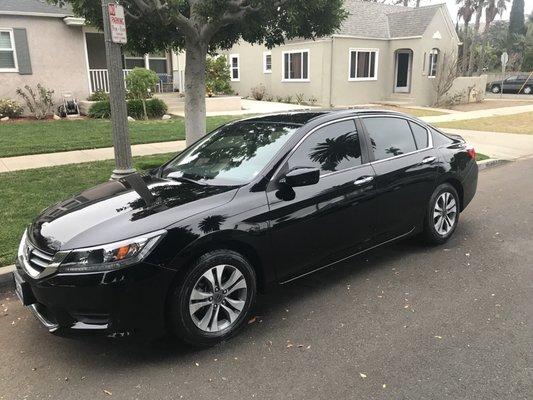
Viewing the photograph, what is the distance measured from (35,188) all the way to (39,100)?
37.1 ft

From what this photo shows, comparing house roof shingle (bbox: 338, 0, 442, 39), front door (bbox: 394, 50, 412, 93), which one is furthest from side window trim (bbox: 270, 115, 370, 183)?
front door (bbox: 394, 50, 412, 93)

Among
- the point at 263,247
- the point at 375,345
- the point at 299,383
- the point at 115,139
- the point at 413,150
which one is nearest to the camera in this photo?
the point at 299,383

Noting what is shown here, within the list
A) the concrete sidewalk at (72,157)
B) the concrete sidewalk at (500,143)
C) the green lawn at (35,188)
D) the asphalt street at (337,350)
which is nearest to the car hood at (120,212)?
the asphalt street at (337,350)

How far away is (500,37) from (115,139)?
68.0m

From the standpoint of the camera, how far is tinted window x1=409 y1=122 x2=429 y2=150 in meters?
5.21

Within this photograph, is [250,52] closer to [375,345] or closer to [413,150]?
[413,150]

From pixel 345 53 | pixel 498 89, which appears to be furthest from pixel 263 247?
pixel 498 89

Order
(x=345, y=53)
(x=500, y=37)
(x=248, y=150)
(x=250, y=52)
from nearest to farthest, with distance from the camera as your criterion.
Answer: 1. (x=248, y=150)
2. (x=345, y=53)
3. (x=250, y=52)
4. (x=500, y=37)

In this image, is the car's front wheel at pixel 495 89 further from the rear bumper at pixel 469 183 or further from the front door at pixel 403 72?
the rear bumper at pixel 469 183

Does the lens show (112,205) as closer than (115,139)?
Yes

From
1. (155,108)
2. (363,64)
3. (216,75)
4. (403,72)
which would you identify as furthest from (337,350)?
(403,72)

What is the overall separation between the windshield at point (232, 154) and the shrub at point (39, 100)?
13999 millimetres

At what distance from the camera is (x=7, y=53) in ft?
55.3

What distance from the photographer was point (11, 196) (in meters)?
6.88
